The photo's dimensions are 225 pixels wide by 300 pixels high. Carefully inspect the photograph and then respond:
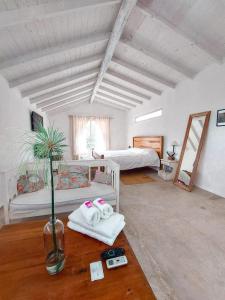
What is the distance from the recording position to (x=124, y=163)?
14.9ft

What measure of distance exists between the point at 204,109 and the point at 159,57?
1488 millimetres

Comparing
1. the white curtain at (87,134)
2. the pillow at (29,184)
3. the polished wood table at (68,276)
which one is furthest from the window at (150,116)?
the polished wood table at (68,276)

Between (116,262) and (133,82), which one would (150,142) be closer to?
(133,82)

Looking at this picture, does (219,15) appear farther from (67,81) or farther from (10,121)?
(10,121)

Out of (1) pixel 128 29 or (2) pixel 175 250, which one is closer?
(2) pixel 175 250

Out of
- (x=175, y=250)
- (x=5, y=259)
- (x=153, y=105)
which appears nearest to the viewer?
(x=5, y=259)

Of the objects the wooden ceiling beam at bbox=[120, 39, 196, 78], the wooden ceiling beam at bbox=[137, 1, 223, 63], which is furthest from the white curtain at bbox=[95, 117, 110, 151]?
the wooden ceiling beam at bbox=[137, 1, 223, 63]

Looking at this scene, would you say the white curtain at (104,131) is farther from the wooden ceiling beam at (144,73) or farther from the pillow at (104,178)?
the pillow at (104,178)

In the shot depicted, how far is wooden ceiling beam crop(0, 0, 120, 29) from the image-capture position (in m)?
1.69

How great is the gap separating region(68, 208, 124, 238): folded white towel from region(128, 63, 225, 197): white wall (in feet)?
9.27

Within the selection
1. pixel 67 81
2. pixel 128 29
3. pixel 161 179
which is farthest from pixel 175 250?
pixel 67 81

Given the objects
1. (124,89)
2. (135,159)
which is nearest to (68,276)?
(135,159)

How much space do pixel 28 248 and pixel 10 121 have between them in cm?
297

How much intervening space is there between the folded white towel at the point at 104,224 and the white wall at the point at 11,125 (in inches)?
90.8
